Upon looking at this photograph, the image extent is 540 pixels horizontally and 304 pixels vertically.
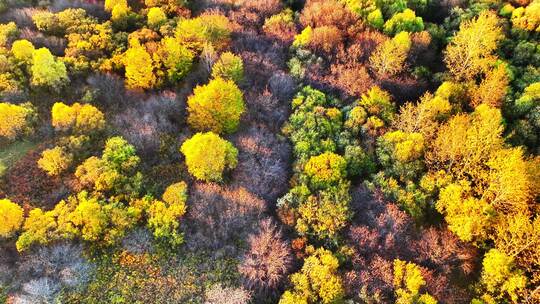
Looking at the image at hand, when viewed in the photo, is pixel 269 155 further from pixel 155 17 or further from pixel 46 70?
pixel 155 17

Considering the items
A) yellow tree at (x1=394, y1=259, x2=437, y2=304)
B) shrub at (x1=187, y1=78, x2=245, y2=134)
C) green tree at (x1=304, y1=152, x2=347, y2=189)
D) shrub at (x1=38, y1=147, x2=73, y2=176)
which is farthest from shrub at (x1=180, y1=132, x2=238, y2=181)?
yellow tree at (x1=394, y1=259, x2=437, y2=304)

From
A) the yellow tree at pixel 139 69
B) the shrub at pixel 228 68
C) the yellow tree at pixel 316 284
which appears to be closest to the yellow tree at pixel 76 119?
the yellow tree at pixel 139 69

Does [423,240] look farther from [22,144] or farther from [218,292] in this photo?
[22,144]

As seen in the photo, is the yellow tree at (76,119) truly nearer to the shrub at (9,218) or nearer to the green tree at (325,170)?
the shrub at (9,218)

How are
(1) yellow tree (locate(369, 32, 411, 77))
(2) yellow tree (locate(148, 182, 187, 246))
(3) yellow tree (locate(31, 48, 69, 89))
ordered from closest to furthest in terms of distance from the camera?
(2) yellow tree (locate(148, 182, 187, 246))
(3) yellow tree (locate(31, 48, 69, 89))
(1) yellow tree (locate(369, 32, 411, 77))

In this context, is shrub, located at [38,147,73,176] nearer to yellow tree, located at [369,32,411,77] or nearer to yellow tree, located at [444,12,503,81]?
yellow tree, located at [369,32,411,77]

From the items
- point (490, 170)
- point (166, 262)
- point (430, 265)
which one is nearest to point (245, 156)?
point (166, 262)

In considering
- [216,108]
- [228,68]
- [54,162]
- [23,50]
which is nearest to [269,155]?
[216,108]
